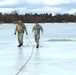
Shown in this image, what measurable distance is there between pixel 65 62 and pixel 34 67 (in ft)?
5.16

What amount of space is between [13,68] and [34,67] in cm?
68

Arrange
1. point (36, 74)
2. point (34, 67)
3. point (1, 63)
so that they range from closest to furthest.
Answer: point (36, 74) → point (34, 67) → point (1, 63)

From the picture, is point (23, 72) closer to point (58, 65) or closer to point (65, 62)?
point (58, 65)

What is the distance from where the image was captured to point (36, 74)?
9.08 m

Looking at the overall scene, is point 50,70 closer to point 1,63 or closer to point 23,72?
point 23,72

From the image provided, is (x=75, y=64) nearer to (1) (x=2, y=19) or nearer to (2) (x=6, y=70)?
(2) (x=6, y=70)

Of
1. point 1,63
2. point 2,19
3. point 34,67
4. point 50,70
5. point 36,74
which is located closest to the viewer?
point 36,74

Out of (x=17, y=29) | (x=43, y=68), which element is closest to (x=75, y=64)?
(x=43, y=68)

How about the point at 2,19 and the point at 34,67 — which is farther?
the point at 2,19

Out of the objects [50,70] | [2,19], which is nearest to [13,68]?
[50,70]

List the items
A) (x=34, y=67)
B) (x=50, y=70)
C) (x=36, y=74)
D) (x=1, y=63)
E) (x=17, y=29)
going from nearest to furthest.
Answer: (x=36, y=74)
(x=50, y=70)
(x=34, y=67)
(x=1, y=63)
(x=17, y=29)

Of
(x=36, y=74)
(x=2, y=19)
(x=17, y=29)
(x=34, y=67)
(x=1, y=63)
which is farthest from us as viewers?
(x=2, y=19)

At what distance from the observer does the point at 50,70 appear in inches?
385

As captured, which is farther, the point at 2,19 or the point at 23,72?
the point at 2,19
